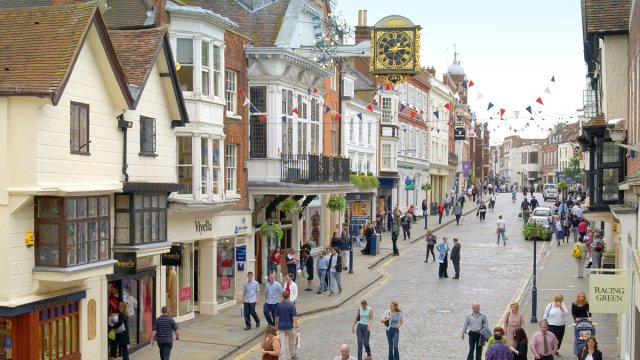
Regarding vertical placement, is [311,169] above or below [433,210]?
above

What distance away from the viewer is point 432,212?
66.5m

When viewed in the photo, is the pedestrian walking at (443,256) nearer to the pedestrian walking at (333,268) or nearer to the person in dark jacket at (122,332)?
the pedestrian walking at (333,268)

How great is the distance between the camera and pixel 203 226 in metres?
24.9

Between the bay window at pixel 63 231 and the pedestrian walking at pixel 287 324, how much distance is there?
451 centimetres

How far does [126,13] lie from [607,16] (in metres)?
13.5

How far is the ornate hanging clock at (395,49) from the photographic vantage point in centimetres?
2580

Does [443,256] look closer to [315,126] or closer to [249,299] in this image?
[315,126]

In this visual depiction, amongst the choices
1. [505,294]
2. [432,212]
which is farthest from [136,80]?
[432,212]

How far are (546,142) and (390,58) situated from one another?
13738cm

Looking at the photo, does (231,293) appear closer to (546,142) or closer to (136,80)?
(136,80)

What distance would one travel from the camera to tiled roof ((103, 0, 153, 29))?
23703mm

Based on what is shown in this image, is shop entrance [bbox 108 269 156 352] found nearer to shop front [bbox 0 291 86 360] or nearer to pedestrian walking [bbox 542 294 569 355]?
shop front [bbox 0 291 86 360]

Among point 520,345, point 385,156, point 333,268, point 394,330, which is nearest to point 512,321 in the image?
point 520,345

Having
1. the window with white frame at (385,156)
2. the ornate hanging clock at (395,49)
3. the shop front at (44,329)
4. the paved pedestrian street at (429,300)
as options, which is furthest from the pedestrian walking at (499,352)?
the window with white frame at (385,156)
